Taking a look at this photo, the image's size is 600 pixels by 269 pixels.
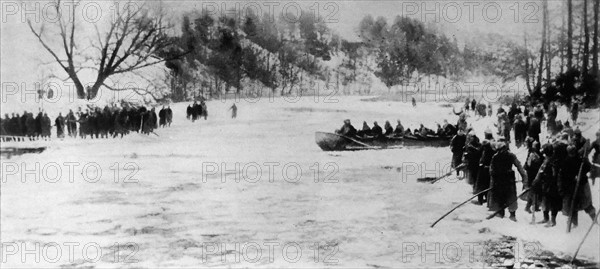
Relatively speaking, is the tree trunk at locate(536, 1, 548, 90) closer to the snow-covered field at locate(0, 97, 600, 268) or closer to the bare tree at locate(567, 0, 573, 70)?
the bare tree at locate(567, 0, 573, 70)

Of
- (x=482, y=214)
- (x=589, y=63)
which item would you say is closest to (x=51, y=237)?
(x=482, y=214)

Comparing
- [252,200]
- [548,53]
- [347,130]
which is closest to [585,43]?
[548,53]

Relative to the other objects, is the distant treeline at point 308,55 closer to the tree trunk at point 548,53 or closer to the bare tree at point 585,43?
the tree trunk at point 548,53

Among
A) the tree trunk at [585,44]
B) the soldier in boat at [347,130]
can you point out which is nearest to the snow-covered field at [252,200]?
the soldier in boat at [347,130]

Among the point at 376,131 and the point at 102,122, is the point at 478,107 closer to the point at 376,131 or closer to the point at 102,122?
the point at 376,131

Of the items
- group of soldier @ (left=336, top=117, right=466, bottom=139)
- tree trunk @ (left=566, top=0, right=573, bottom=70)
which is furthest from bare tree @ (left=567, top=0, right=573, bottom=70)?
group of soldier @ (left=336, top=117, right=466, bottom=139)
